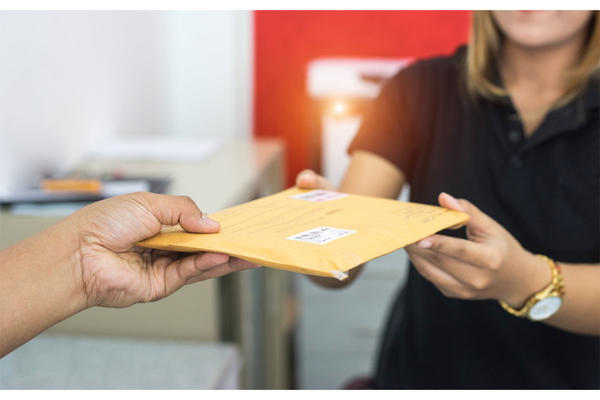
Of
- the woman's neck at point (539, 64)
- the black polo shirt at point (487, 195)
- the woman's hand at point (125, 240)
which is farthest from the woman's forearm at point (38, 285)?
the woman's neck at point (539, 64)

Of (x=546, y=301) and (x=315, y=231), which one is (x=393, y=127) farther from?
(x=315, y=231)

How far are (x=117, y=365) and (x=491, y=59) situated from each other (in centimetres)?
61

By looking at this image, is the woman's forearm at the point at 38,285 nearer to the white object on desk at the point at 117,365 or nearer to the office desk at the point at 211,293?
the office desk at the point at 211,293

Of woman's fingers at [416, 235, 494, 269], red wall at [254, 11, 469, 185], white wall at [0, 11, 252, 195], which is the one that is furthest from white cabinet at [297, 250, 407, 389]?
woman's fingers at [416, 235, 494, 269]

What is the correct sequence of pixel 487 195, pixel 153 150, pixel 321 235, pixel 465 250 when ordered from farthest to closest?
pixel 153 150, pixel 487 195, pixel 465 250, pixel 321 235

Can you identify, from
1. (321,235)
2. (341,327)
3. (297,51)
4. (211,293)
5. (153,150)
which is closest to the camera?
(321,235)

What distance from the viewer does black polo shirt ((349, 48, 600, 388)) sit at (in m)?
0.77

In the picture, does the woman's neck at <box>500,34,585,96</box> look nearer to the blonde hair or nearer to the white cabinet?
the blonde hair

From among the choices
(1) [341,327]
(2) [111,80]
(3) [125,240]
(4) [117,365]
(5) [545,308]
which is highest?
(2) [111,80]

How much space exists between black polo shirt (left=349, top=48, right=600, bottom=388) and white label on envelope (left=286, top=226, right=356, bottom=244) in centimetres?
24

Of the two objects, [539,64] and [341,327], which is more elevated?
[539,64]

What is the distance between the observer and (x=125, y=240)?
507 mm

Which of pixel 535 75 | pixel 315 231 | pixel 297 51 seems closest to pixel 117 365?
pixel 315 231

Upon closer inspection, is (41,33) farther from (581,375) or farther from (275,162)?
(581,375)
